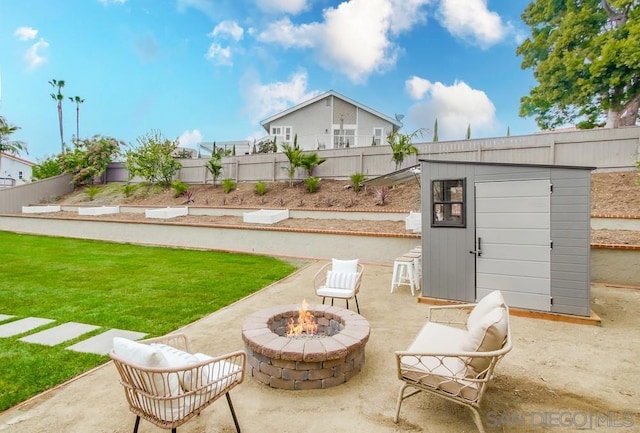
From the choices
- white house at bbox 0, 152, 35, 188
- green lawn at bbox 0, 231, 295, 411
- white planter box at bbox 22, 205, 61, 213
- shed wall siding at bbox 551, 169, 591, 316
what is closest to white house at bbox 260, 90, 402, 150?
green lawn at bbox 0, 231, 295, 411

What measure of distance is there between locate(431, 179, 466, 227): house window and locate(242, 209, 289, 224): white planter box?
773 cm

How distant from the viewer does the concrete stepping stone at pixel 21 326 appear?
14.9 ft

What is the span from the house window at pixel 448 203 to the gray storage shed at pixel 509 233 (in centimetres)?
2

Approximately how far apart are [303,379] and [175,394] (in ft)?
4.27

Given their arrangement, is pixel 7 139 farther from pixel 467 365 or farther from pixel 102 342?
pixel 467 365

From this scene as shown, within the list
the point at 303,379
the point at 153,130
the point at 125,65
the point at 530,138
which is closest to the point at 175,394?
the point at 303,379

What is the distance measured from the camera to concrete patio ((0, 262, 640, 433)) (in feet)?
9.10

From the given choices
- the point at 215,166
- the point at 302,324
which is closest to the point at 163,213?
the point at 215,166

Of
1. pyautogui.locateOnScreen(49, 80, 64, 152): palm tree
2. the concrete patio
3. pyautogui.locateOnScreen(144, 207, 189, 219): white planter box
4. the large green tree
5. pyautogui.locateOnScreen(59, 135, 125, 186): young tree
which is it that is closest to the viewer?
the concrete patio

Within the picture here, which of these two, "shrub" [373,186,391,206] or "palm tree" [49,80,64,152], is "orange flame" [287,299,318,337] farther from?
"palm tree" [49,80,64,152]

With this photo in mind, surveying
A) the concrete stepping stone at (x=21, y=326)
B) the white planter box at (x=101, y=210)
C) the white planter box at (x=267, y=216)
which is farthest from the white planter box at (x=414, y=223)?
the white planter box at (x=101, y=210)

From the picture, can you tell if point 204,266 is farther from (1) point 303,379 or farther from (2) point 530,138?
(2) point 530,138

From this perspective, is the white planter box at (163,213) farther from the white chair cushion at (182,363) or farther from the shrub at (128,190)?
the white chair cushion at (182,363)

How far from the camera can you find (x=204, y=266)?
29.5ft
